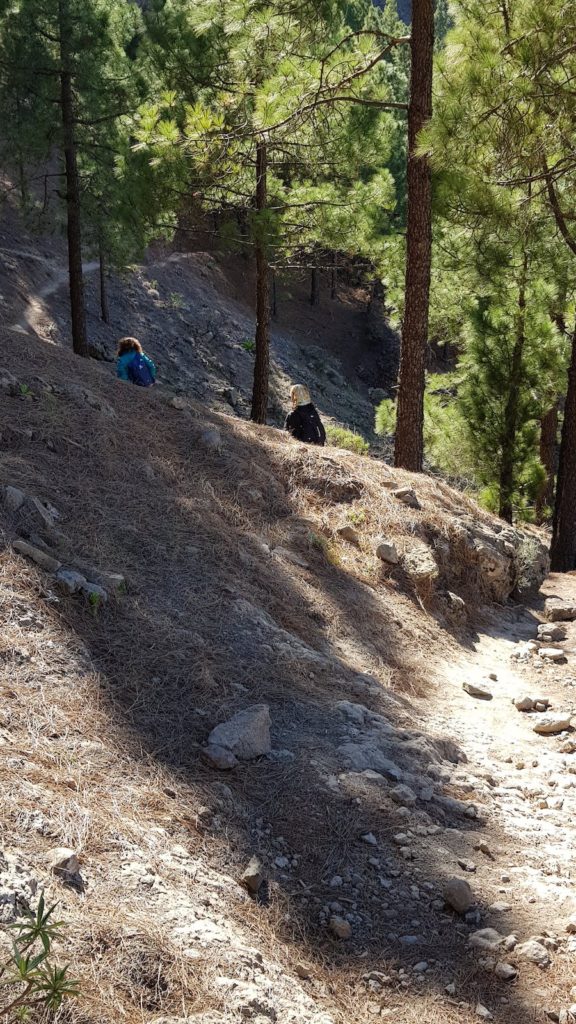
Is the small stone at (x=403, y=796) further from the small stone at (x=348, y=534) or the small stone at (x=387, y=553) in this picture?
the small stone at (x=348, y=534)

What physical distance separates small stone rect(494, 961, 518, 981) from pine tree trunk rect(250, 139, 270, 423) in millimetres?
9634

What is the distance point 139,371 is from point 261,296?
4053 mm

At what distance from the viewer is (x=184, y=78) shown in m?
12.4

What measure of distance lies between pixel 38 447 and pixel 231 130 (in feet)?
15.8

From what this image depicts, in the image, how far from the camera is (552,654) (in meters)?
6.69

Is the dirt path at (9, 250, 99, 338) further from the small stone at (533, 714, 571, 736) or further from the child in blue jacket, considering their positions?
the small stone at (533, 714, 571, 736)

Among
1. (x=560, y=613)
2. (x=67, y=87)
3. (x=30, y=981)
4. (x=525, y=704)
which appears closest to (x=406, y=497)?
(x=560, y=613)

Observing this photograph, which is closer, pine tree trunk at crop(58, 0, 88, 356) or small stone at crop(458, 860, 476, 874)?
small stone at crop(458, 860, 476, 874)

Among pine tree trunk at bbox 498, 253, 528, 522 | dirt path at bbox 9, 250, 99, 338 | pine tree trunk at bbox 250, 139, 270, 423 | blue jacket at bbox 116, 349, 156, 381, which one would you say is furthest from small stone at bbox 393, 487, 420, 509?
dirt path at bbox 9, 250, 99, 338

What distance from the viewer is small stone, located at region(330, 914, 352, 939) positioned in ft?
9.68

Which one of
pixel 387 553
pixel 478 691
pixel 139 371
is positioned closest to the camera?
pixel 478 691

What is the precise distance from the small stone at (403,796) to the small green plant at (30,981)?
2.02 metres

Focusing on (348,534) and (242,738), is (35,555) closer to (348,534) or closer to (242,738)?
(242,738)

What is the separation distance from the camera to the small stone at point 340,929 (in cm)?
295
